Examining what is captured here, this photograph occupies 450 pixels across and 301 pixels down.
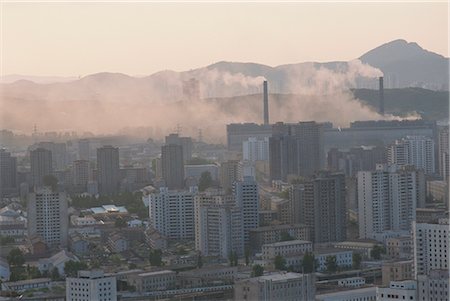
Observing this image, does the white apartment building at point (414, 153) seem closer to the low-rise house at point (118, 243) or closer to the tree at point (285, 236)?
the tree at point (285, 236)

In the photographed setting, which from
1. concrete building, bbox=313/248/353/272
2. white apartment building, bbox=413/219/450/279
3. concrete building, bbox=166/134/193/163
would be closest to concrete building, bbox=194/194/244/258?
concrete building, bbox=313/248/353/272

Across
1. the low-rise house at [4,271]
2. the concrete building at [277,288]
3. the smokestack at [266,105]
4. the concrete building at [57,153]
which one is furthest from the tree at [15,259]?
the smokestack at [266,105]

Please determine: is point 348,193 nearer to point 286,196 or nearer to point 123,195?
point 286,196

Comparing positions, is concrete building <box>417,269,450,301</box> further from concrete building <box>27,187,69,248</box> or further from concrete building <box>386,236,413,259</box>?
concrete building <box>27,187,69,248</box>

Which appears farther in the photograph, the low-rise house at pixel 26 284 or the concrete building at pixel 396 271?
the low-rise house at pixel 26 284

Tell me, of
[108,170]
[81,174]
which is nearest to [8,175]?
[81,174]

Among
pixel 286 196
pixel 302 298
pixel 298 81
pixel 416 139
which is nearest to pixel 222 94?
pixel 298 81
